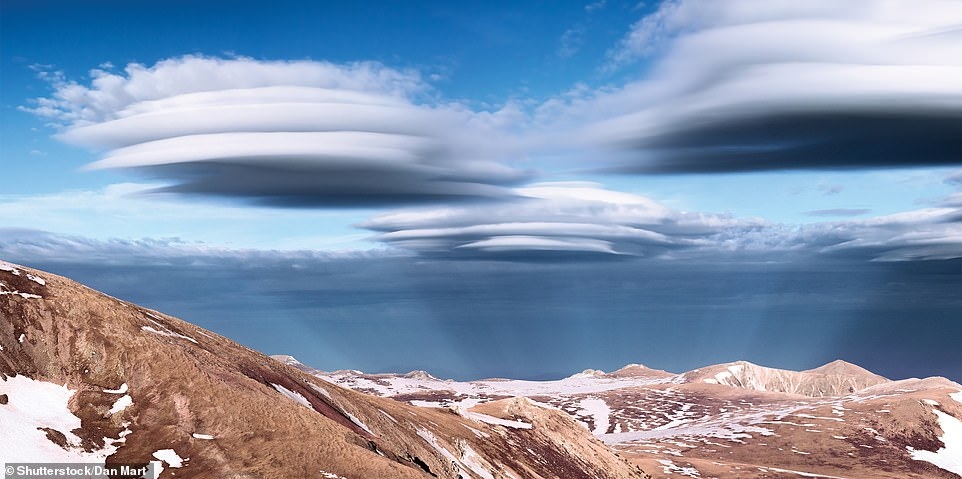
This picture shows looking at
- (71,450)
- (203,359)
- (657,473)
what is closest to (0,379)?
(71,450)

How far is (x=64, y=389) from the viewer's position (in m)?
50.7

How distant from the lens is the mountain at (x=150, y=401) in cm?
4647

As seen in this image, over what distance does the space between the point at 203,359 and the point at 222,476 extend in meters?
15.2

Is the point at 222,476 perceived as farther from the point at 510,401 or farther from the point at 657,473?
the point at 657,473

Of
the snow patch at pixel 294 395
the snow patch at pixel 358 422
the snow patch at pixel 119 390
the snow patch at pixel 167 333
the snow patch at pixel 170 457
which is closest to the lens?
the snow patch at pixel 170 457

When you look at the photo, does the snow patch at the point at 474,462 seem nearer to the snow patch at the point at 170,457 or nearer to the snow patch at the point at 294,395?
the snow patch at the point at 294,395

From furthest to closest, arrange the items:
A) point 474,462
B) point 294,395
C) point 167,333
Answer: point 474,462, point 294,395, point 167,333

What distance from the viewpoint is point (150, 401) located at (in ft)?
168

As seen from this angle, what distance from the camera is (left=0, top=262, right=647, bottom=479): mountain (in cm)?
4647

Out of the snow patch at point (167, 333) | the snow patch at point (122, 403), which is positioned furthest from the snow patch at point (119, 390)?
the snow patch at point (167, 333)

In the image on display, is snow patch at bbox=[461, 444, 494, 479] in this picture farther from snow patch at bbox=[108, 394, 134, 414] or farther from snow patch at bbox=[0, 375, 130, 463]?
snow patch at bbox=[0, 375, 130, 463]

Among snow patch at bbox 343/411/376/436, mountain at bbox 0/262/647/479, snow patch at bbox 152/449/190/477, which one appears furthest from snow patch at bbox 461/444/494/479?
snow patch at bbox 152/449/190/477

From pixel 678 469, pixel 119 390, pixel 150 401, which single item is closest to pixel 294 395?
pixel 150 401

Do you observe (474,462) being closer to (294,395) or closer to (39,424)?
(294,395)
